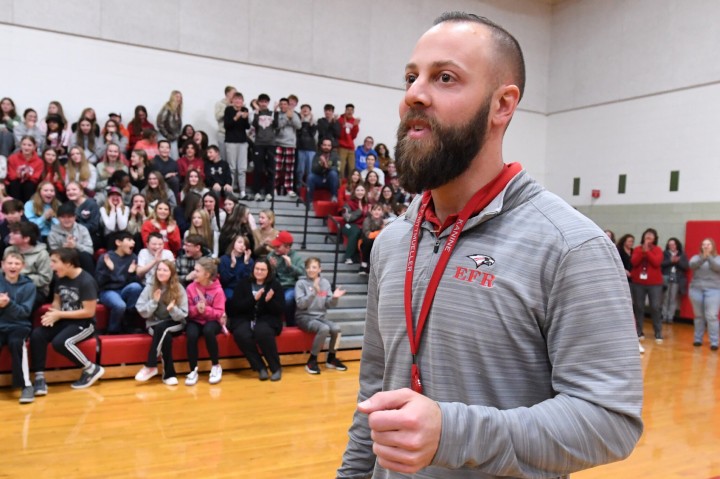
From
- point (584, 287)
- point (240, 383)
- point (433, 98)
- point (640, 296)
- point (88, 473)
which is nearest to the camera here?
point (584, 287)

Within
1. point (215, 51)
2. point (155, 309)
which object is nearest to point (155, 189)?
point (155, 309)

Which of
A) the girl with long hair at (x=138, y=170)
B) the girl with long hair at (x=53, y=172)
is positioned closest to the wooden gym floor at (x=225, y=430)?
the girl with long hair at (x=53, y=172)

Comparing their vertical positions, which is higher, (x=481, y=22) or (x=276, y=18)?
(x=276, y=18)

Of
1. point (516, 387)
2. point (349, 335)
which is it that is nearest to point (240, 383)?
point (349, 335)

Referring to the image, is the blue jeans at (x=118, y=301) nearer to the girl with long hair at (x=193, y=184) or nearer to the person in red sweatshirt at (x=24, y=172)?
the person in red sweatshirt at (x=24, y=172)

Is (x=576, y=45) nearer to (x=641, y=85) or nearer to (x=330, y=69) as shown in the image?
(x=641, y=85)

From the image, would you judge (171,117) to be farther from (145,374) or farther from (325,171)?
(145,374)

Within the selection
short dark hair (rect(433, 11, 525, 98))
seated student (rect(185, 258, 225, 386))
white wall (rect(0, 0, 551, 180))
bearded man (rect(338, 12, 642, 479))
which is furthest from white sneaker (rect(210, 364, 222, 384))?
white wall (rect(0, 0, 551, 180))

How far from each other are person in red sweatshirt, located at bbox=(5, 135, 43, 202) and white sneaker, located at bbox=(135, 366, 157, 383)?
11.4 ft

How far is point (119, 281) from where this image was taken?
249 inches

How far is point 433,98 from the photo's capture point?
1108 millimetres

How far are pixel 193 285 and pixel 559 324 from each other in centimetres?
570

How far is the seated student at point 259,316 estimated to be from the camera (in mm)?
6195

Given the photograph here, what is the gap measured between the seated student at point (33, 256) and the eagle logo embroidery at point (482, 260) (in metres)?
5.76
